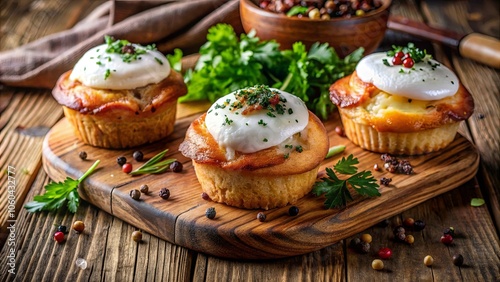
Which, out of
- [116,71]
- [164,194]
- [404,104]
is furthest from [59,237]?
[404,104]

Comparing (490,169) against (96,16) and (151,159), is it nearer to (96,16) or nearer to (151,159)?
(151,159)

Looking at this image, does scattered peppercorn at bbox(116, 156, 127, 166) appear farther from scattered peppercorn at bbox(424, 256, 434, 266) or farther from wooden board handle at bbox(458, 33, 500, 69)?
wooden board handle at bbox(458, 33, 500, 69)

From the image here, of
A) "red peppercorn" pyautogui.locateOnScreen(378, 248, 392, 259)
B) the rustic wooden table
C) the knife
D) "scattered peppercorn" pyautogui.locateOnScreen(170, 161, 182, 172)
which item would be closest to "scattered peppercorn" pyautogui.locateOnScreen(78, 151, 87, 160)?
the rustic wooden table

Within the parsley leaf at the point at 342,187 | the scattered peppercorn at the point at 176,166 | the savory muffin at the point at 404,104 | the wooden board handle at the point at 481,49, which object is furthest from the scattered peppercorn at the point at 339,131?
the wooden board handle at the point at 481,49

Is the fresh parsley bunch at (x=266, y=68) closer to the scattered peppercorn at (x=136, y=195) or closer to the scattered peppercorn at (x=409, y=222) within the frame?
the scattered peppercorn at (x=409, y=222)

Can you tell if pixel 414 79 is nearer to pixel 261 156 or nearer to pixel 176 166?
pixel 261 156
